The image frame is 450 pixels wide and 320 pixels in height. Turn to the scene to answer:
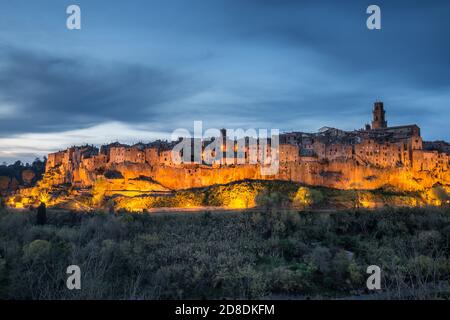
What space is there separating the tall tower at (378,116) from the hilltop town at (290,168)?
45.7 ft

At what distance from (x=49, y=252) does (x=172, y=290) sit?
6.14m

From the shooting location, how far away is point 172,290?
2008 centimetres

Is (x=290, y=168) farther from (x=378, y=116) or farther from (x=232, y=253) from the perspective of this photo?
(x=378, y=116)

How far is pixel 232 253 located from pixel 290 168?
991 inches

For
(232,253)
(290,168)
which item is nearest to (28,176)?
(290,168)

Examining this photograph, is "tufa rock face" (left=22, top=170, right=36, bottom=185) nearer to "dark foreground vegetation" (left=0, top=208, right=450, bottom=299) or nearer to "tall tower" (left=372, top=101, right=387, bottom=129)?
"dark foreground vegetation" (left=0, top=208, right=450, bottom=299)

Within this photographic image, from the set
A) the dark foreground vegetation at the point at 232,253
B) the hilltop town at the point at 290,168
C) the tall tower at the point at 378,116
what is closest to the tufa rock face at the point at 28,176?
the hilltop town at the point at 290,168

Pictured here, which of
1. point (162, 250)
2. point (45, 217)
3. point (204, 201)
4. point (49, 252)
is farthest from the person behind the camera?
point (204, 201)

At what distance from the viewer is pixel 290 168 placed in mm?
50781

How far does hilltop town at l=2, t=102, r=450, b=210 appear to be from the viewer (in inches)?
1971
